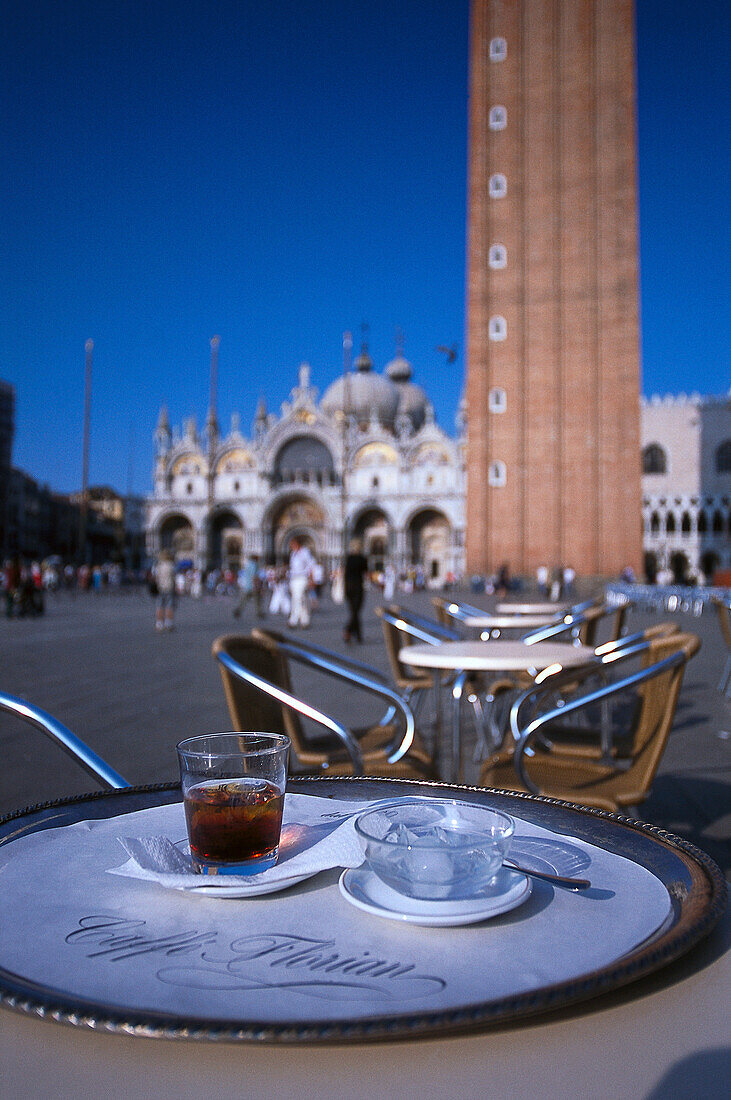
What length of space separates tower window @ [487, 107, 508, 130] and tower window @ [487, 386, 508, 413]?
8.33 meters

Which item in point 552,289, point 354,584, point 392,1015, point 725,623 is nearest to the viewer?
point 392,1015

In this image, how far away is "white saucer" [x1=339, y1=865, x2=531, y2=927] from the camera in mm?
655

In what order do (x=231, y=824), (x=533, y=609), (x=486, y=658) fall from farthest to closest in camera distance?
(x=533, y=609)
(x=486, y=658)
(x=231, y=824)

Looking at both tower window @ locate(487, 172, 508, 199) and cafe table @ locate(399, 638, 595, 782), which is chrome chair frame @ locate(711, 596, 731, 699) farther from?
tower window @ locate(487, 172, 508, 199)

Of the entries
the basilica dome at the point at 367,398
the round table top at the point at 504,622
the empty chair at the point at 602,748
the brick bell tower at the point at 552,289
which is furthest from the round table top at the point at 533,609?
the basilica dome at the point at 367,398

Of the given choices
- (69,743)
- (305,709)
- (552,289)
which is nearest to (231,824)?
(69,743)

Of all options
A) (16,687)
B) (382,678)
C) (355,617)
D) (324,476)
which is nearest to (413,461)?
(324,476)

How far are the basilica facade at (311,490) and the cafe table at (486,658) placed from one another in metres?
37.0

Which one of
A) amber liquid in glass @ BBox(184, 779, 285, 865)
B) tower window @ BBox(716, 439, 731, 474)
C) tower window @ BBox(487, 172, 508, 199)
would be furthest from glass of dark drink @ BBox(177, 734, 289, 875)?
tower window @ BBox(716, 439, 731, 474)

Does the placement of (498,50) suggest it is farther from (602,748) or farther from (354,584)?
(602,748)

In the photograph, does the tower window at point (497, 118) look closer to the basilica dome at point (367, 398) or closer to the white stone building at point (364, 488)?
the white stone building at point (364, 488)

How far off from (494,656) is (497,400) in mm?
23623

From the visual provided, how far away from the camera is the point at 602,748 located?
8.78ft

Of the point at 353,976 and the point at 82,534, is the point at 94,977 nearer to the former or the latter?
the point at 353,976
